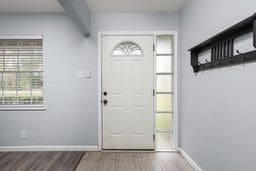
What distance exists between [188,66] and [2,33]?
3291mm

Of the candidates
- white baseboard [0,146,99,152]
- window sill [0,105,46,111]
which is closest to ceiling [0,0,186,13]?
window sill [0,105,46,111]

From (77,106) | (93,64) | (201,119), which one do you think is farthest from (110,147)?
(201,119)

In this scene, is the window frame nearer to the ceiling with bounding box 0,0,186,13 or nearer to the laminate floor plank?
the ceiling with bounding box 0,0,186,13

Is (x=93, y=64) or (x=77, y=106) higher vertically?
(x=93, y=64)

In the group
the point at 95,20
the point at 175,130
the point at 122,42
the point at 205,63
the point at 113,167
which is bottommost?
the point at 113,167

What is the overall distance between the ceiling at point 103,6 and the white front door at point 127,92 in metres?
0.49

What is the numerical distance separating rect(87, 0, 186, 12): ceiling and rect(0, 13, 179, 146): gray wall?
0.45ft

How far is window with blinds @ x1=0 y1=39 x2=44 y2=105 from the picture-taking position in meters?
4.06

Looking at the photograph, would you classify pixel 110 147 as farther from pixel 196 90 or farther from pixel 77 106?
pixel 196 90

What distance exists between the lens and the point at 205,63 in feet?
8.80

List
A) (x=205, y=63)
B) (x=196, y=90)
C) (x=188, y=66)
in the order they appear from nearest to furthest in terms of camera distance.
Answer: (x=205, y=63) < (x=196, y=90) < (x=188, y=66)

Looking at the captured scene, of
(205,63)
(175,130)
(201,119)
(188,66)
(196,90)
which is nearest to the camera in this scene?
(205,63)

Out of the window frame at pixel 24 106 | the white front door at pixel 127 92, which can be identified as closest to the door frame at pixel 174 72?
the white front door at pixel 127 92

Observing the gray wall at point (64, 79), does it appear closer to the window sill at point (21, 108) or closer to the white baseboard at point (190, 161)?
the window sill at point (21, 108)
